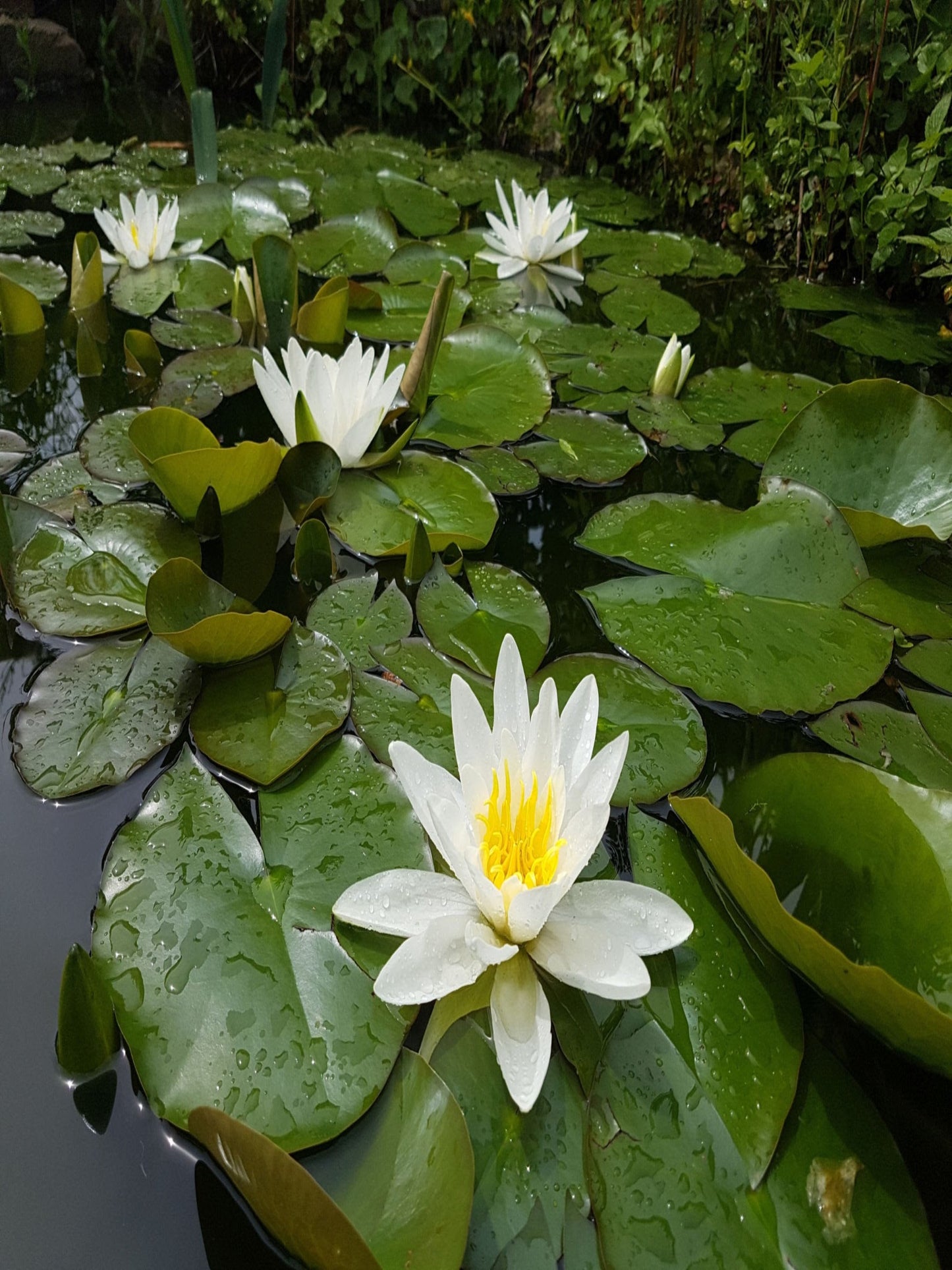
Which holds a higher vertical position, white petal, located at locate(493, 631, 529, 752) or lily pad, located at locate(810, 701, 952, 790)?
white petal, located at locate(493, 631, 529, 752)

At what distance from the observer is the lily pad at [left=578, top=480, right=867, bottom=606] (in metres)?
1.49

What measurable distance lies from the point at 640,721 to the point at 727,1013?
449 mm

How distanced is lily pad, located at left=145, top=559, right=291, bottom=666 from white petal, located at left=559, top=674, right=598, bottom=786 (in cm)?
46

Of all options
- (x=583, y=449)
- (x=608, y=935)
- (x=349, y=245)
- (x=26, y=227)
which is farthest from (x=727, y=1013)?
(x=26, y=227)

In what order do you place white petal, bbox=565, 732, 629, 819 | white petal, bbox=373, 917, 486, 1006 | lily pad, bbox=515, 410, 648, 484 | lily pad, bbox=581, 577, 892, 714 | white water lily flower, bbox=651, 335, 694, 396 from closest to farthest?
white petal, bbox=373, 917, 486, 1006 < white petal, bbox=565, 732, 629, 819 < lily pad, bbox=581, 577, 892, 714 < lily pad, bbox=515, 410, 648, 484 < white water lily flower, bbox=651, 335, 694, 396

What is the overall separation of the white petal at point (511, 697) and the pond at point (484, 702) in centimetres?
19

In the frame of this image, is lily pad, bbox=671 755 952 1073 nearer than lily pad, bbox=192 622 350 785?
Yes

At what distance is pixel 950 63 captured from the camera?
2.37m

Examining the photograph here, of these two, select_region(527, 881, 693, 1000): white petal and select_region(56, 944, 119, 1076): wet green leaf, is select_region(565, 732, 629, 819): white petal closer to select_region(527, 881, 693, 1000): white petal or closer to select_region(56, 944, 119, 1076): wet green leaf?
select_region(527, 881, 693, 1000): white petal

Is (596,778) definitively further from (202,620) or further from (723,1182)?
(202,620)

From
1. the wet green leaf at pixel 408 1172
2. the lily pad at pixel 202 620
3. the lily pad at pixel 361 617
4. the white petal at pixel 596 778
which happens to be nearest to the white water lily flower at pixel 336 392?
the lily pad at pixel 361 617

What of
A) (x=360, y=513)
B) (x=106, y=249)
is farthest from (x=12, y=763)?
(x=106, y=249)

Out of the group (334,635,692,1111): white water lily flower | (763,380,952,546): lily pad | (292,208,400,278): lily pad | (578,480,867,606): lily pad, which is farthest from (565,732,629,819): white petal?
(292,208,400,278): lily pad

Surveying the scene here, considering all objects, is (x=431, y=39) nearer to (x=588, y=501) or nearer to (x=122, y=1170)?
(x=588, y=501)
